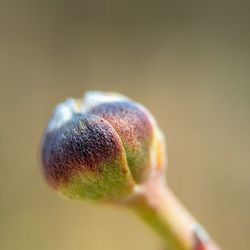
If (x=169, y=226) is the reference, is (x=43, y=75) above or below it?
above

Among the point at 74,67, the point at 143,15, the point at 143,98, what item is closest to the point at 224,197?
the point at 143,98

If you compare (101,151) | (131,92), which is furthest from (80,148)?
(131,92)

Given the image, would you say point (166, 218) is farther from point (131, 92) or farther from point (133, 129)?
point (131, 92)

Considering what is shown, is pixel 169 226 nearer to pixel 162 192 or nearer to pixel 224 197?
pixel 162 192

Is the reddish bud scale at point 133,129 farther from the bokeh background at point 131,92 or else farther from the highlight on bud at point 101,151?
the bokeh background at point 131,92

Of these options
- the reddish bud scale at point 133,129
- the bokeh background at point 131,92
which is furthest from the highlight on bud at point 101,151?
the bokeh background at point 131,92
